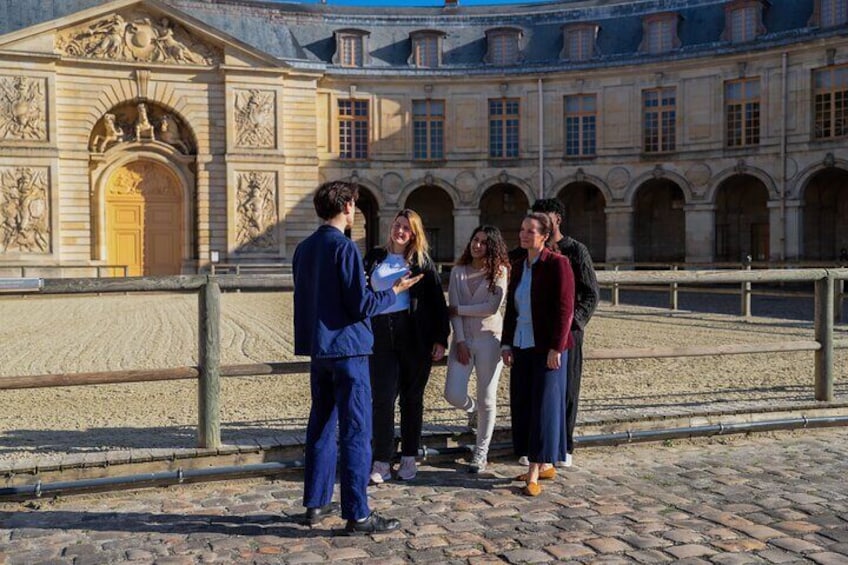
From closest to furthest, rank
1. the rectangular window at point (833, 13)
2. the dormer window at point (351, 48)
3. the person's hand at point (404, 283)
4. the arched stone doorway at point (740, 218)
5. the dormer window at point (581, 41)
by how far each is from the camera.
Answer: the person's hand at point (404, 283) < the rectangular window at point (833, 13) < the arched stone doorway at point (740, 218) < the dormer window at point (581, 41) < the dormer window at point (351, 48)

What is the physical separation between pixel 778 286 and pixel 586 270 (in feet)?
74.0

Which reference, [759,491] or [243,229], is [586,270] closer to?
[759,491]

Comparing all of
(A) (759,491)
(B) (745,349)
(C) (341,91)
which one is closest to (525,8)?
(C) (341,91)

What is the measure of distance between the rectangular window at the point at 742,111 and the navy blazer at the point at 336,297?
26630mm

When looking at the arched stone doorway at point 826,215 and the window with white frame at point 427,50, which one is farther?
the window with white frame at point 427,50

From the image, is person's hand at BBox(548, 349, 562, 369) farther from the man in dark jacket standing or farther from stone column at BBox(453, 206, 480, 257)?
stone column at BBox(453, 206, 480, 257)

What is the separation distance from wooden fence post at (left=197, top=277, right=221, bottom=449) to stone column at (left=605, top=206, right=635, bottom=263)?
25980 millimetres

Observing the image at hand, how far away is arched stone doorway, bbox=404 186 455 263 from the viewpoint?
3409 cm

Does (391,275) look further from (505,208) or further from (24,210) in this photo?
(505,208)

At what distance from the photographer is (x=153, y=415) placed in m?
7.62

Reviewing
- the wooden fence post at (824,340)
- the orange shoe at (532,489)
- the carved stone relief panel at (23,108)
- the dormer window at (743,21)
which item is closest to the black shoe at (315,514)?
the orange shoe at (532,489)

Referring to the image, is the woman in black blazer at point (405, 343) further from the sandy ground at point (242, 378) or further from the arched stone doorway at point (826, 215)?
the arched stone doorway at point (826, 215)

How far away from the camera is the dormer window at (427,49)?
106 feet

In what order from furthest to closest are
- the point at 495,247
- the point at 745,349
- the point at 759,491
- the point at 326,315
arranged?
the point at 745,349 → the point at 495,247 → the point at 759,491 → the point at 326,315
